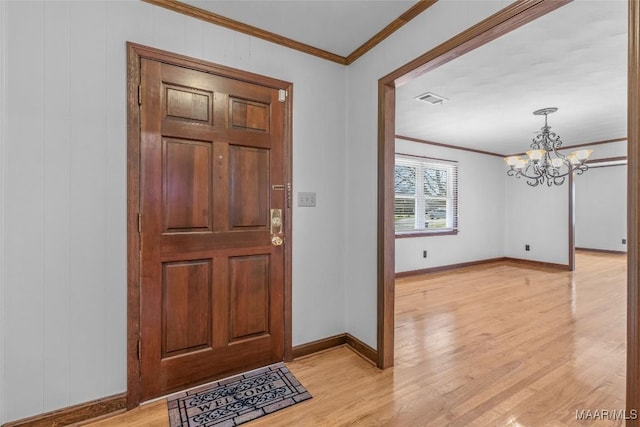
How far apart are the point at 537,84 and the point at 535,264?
182 inches

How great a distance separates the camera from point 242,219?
6.96 ft

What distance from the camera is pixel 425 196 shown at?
5.45 m

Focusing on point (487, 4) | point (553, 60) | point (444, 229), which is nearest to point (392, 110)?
point (487, 4)

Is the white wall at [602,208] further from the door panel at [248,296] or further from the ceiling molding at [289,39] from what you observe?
the door panel at [248,296]

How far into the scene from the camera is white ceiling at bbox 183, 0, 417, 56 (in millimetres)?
1897

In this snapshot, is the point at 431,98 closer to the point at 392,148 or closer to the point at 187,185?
the point at 392,148

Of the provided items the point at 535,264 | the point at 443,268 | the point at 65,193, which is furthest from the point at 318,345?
the point at 535,264

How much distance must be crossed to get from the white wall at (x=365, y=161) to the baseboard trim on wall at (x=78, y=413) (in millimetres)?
1689

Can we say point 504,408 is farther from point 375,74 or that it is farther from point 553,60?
point 553,60

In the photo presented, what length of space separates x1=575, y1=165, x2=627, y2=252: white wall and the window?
17.0ft

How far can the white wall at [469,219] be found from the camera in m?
5.22

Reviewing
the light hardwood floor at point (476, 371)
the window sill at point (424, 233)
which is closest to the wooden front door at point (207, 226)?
the light hardwood floor at point (476, 371)

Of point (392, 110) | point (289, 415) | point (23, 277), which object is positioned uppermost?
point (392, 110)

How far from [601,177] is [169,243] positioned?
34.1 ft
